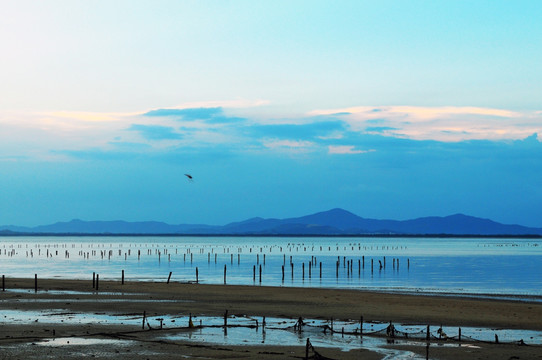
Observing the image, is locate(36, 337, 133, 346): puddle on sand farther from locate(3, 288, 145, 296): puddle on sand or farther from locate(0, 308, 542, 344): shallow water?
locate(3, 288, 145, 296): puddle on sand

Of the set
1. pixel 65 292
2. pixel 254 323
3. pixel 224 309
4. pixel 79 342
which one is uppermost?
pixel 79 342

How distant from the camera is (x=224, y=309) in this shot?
41625mm

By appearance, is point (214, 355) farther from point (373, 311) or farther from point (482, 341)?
point (373, 311)

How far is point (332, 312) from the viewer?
41.1 metres

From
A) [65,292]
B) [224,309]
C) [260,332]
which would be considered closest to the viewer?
[260,332]

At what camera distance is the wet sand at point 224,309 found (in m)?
25.2

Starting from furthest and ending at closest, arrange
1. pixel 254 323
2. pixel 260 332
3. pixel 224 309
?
pixel 224 309 → pixel 254 323 → pixel 260 332

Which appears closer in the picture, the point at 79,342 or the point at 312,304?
the point at 79,342

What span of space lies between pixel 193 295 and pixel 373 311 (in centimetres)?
1682

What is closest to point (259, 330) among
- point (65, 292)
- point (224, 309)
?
point (224, 309)

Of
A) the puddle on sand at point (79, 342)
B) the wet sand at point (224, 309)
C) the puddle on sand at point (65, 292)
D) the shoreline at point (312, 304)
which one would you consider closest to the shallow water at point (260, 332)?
the puddle on sand at point (79, 342)

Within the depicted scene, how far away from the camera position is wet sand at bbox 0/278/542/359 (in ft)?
82.7

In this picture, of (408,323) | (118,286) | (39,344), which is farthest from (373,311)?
(118,286)

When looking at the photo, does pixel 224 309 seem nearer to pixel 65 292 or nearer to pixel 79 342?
pixel 79 342
